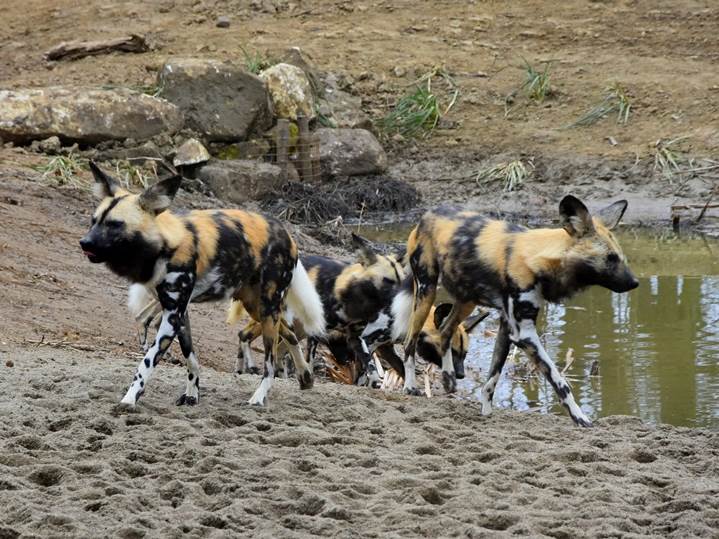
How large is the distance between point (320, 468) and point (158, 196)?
1421 mm

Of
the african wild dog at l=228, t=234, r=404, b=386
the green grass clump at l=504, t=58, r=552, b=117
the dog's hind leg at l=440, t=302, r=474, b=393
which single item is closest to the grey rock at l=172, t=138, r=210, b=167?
the green grass clump at l=504, t=58, r=552, b=117

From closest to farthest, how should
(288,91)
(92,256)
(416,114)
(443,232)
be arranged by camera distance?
(92,256) < (443,232) < (288,91) < (416,114)

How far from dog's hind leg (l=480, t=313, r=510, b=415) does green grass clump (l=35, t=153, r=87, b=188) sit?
6026 millimetres

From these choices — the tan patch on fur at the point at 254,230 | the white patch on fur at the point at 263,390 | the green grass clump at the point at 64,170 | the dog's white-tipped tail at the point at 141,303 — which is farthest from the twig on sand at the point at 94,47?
the white patch on fur at the point at 263,390

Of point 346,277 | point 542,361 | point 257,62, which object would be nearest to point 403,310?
point 346,277

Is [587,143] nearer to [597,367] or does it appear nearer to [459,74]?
[459,74]

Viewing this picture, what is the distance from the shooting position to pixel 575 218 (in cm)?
556

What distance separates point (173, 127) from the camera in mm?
13047

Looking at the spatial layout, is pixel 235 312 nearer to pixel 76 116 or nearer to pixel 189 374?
pixel 189 374

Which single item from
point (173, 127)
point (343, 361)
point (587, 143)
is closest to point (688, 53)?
point (587, 143)

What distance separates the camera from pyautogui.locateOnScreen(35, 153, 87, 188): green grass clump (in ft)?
36.5

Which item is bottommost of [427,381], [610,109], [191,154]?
[610,109]

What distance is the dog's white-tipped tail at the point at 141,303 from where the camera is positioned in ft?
19.1

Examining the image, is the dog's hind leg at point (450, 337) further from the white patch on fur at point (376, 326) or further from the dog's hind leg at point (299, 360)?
the dog's hind leg at point (299, 360)
